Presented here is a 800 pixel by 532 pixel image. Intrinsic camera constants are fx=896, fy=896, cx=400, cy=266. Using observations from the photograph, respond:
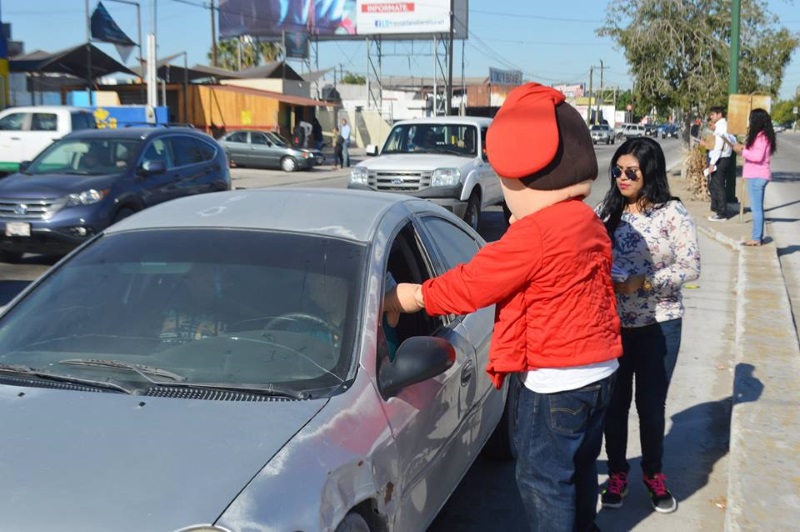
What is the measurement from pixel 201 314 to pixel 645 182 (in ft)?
6.90

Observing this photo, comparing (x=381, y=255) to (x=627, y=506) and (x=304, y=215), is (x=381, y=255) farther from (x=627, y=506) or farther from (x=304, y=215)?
(x=627, y=506)

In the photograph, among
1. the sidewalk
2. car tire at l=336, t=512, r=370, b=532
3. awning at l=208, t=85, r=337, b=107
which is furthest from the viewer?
awning at l=208, t=85, r=337, b=107

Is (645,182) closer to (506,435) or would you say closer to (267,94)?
(506,435)

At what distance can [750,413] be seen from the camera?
5090 millimetres

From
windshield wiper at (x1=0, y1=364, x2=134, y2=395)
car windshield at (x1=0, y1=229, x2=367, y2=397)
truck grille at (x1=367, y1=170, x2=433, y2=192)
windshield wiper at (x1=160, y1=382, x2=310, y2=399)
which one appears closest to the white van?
truck grille at (x1=367, y1=170, x2=433, y2=192)

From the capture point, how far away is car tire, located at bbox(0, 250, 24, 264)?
1110 centimetres

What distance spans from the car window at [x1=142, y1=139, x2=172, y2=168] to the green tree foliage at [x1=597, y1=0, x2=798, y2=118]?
48.1 ft

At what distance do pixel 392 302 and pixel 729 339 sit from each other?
562 centimetres

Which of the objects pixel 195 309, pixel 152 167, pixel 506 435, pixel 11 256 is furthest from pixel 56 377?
pixel 152 167

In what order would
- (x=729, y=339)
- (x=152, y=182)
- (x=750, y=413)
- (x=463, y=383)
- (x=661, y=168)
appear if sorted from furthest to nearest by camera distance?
(x=152, y=182)
(x=729, y=339)
(x=750, y=413)
(x=661, y=168)
(x=463, y=383)

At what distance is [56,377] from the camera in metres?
3.03

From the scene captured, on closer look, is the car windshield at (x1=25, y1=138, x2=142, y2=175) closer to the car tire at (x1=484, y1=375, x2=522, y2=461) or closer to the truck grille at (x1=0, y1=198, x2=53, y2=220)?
the truck grille at (x1=0, y1=198, x2=53, y2=220)

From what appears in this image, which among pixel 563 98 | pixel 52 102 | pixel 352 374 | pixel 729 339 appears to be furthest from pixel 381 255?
pixel 52 102

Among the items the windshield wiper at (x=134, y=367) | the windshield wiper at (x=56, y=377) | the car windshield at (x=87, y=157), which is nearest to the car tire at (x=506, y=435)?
the windshield wiper at (x=134, y=367)
